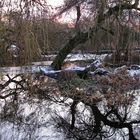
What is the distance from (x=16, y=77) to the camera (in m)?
5.13

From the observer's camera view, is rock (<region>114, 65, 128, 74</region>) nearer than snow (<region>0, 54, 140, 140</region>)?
No

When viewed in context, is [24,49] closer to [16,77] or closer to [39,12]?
[39,12]

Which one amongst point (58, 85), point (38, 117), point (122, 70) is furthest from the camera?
point (122, 70)

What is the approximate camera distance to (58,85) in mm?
5945

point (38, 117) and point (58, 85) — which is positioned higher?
point (58, 85)

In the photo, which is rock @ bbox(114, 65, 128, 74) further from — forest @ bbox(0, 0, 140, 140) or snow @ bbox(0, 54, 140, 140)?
snow @ bbox(0, 54, 140, 140)

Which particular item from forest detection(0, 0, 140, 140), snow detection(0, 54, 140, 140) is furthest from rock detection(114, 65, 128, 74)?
snow detection(0, 54, 140, 140)

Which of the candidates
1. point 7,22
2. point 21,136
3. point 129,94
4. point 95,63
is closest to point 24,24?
point 7,22

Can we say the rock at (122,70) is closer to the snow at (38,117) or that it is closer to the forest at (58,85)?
the forest at (58,85)

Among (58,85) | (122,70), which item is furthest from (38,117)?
(122,70)

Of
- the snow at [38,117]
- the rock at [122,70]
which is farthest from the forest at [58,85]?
the rock at [122,70]

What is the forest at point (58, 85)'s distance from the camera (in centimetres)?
383

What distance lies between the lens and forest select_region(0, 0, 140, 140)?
12.6 feet

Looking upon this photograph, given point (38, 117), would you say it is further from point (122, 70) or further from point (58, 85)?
point (122, 70)
